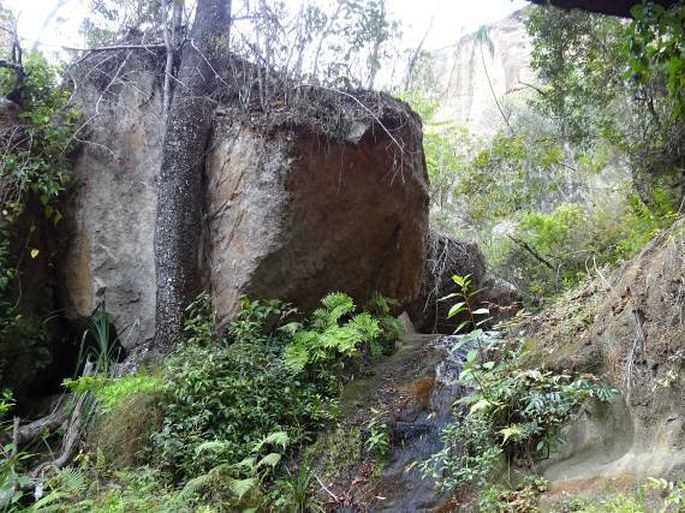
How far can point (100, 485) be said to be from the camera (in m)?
5.42

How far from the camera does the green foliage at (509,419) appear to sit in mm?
4605

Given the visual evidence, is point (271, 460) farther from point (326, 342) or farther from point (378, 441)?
point (326, 342)

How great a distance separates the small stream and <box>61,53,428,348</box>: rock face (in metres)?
2.20

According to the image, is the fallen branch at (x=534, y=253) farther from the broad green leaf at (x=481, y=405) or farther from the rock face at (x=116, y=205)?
the broad green leaf at (x=481, y=405)

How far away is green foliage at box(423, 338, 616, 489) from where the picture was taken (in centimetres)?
461

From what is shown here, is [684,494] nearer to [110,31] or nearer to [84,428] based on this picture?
[84,428]

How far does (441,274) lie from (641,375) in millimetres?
8375

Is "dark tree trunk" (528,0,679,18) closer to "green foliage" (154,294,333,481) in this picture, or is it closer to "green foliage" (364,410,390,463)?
"green foliage" (364,410,390,463)

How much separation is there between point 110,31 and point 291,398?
681 centimetres

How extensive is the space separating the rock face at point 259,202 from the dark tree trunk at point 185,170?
24cm

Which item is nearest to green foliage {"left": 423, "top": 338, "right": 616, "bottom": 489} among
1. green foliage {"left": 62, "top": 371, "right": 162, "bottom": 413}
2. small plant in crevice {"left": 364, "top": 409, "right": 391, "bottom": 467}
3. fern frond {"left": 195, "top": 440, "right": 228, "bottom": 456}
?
small plant in crevice {"left": 364, "top": 409, "right": 391, "bottom": 467}

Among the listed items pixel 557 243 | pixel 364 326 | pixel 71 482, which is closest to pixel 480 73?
pixel 557 243

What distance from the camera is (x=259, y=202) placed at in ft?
24.8

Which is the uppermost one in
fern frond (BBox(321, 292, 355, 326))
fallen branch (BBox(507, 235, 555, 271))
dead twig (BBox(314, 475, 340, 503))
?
fallen branch (BBox(507, 235, 555, 271))
